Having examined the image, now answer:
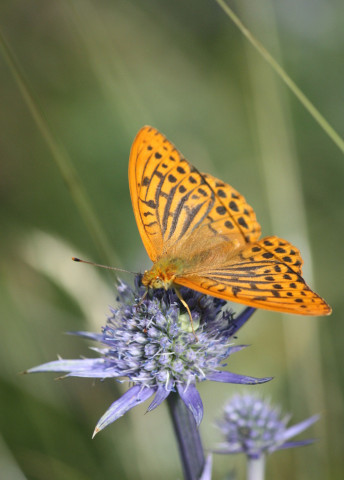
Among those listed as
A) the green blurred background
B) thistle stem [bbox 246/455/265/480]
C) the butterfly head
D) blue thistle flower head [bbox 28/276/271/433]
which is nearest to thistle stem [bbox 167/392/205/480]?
blue thistle flower head [bbox 28/276/271/433]

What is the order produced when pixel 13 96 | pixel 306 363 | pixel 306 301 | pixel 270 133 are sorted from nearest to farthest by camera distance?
pixel 306 301
pixel 306 363
pixel 270 133
pixel 13 96

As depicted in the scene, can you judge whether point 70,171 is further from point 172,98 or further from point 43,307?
point 172,98

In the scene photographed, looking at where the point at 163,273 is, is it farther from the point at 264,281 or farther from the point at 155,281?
the point at 264,281

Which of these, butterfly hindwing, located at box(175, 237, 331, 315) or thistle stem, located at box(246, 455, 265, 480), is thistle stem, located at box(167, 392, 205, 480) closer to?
thistle stem, located at box(246, 455, 265, 480)

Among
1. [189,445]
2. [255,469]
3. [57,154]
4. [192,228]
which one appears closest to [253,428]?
[255,469]

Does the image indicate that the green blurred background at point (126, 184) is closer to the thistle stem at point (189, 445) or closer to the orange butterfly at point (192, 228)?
the orange butterfly at point (192, 228)

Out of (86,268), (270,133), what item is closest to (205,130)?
(270,133)

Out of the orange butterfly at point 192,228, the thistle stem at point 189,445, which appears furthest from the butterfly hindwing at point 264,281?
the thistle stem at point 189,445
